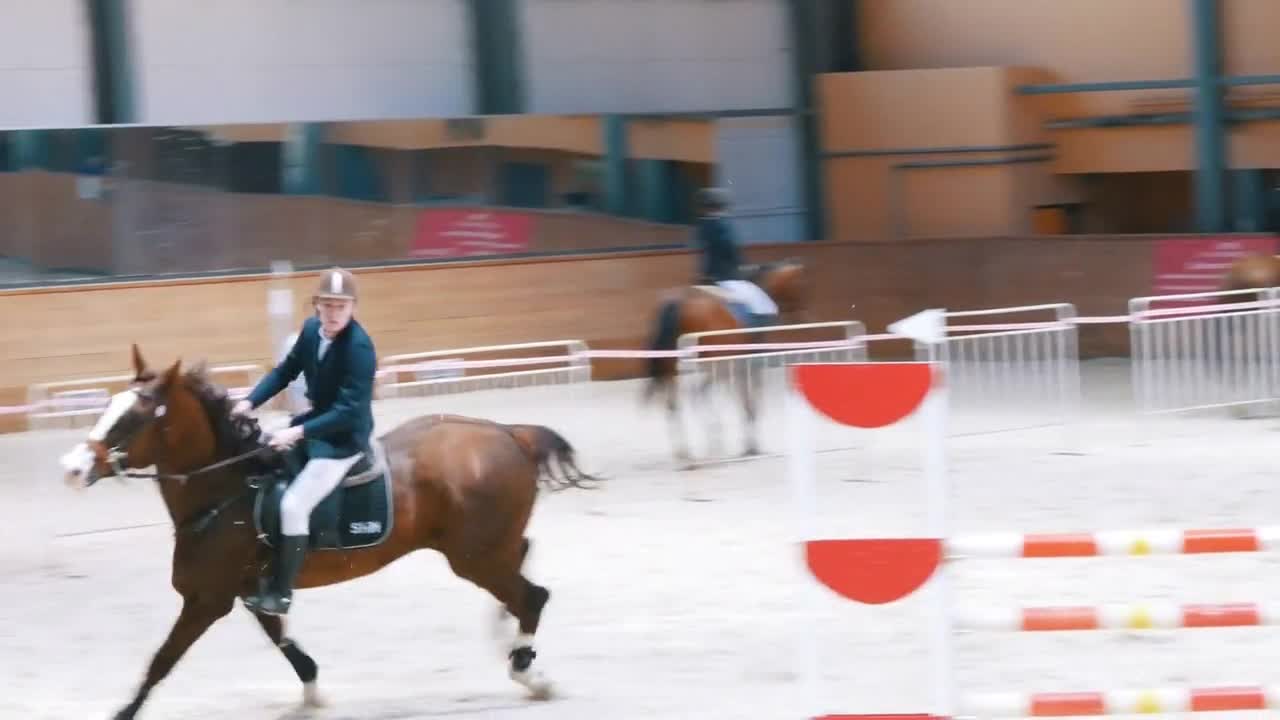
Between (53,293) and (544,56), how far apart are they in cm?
739

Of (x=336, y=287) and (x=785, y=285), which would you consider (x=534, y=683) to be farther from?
(x=785, y=285)

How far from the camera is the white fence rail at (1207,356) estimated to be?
15930 mm

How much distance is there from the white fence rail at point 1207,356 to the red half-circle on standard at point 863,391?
10.4 metres

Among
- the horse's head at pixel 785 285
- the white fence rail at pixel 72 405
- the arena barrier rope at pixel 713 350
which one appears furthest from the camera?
the horse's head at pixel 785 285

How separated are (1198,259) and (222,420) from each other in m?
15.8

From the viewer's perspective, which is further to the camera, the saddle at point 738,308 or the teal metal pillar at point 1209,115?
the teal metal pillar at point 1209,115

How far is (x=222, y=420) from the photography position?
766 cm

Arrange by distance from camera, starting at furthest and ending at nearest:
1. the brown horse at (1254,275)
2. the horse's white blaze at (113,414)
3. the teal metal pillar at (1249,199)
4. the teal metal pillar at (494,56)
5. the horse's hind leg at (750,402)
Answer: the teal metal pillar at (494,56) < the teal metal pillar at (1249,199) < the brown horse at (1254,275) < the horse's hind leg at (750,402) < the horse's white blaze at (113,414)

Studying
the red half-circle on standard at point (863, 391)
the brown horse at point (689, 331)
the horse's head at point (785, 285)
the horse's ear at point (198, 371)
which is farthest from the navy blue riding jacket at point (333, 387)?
the horse's head at point (785, 285)

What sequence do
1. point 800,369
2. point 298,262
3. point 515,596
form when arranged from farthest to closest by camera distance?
1. point 298,262
2. point 515,596
3. point 800,369

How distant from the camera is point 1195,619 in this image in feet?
20.2

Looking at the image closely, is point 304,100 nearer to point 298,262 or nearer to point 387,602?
point 298,262

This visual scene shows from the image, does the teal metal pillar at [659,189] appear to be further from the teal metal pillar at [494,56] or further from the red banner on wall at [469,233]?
the teal metal pillar at [494,56]

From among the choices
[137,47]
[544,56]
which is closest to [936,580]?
[137,47]
